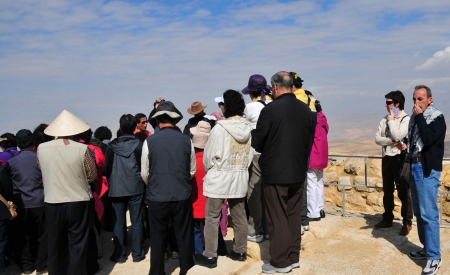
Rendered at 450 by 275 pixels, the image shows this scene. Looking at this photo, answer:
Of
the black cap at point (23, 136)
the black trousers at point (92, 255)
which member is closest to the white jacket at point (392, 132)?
the black trousers at point (92, 255)

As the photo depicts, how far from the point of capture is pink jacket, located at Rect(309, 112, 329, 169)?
6.00 meters

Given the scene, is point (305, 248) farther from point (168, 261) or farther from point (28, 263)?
point (28, 263)

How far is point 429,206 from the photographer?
4.40 meters

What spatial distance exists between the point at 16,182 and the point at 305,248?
12.2 feet

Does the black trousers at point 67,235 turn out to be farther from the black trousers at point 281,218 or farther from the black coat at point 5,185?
the black trousers at point 281,218

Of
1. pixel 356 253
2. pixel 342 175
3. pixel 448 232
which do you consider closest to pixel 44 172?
pixel 356 253

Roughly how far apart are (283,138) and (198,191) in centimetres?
142

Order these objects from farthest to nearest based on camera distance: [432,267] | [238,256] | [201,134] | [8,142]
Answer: [8,142] → [201,134] → [238,256] → [432,267]

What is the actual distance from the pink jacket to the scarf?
1546 mm

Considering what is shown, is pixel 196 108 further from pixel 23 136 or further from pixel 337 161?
pixel 337 161

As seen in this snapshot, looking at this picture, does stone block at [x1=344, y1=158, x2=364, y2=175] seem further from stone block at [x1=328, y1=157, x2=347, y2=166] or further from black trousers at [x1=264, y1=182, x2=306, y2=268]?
black trousers at [x1=264, y1=182, x2=306, y2=268]

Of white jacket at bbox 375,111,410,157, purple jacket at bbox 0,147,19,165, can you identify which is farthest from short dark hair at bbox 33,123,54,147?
white jacket at bbox 375,111,410,157

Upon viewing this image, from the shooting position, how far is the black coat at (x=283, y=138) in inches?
161

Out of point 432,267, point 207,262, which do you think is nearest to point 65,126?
point 207,262
